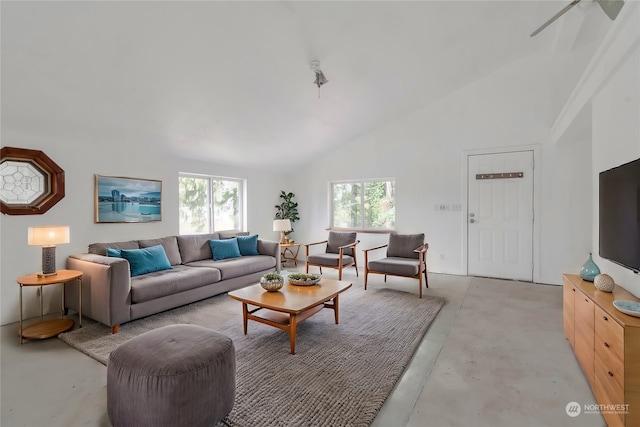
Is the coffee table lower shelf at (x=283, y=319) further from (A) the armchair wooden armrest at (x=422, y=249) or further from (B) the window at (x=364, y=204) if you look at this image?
(B) the window at (x=364, y=204)

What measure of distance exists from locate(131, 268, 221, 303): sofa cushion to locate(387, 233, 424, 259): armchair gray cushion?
101 inches

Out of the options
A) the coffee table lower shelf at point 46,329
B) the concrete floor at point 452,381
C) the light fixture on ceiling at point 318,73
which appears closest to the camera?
the concrete floor at point 452,381

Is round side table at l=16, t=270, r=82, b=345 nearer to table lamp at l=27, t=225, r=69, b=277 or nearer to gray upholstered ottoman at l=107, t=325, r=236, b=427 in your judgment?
table lamp at l=27, t=225, r=69, b=277

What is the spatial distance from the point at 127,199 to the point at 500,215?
534cm

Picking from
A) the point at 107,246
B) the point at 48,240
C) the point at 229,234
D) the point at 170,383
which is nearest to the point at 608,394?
the point at 170,383

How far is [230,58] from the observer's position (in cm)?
296

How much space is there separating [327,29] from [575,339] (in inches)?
130

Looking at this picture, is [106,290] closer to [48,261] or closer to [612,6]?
[48,261]

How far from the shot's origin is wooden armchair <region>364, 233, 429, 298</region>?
3938mm

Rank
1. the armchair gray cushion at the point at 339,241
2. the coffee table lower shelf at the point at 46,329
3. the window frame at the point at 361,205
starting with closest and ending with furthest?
1. the coffee table lower shelf at the point at 46,329
2. the armchair gray cushion at the point at 339,241
3. the window frame at the point at 361,205

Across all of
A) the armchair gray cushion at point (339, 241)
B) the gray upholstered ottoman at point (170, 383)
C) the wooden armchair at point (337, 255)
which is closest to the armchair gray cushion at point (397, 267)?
the wooden armchair at point (337, 255)

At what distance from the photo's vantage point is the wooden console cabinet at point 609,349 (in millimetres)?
1421

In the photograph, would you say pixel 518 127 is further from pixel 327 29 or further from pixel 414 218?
pixel 327 29

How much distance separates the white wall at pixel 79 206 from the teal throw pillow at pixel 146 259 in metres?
0.60
